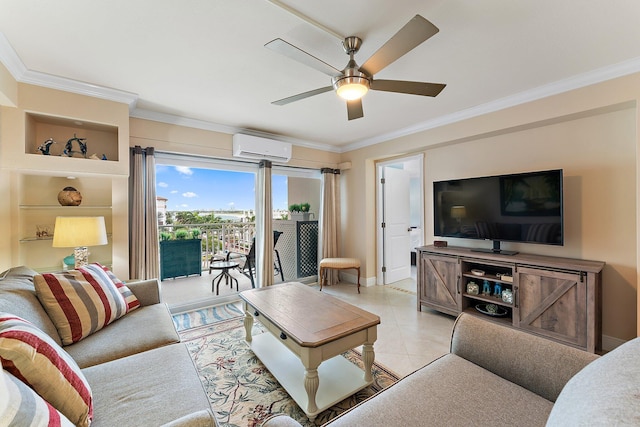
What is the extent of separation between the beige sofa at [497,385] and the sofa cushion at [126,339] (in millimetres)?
1179

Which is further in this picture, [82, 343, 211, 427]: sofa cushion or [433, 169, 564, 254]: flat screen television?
[433, 169, 564, 254]: flat screen television

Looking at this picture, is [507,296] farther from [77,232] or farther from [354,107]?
[77,232]

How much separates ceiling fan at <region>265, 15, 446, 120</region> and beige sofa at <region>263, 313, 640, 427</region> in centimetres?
151

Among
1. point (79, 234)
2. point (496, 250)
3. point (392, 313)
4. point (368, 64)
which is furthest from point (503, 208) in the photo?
point (79, 234)

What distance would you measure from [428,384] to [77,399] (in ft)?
4.81

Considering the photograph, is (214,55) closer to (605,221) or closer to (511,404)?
(511,404)

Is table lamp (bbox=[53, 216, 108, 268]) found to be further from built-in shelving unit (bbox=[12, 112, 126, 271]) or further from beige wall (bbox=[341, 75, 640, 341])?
beige wall (bbox=[341, 75, 640, 341])

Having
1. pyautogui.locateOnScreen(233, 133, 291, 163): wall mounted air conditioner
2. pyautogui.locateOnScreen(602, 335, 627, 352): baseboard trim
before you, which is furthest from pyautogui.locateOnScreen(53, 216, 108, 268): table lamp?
pyautogui.locateOnScreen(602, 335, 627, 352): baseboard trim

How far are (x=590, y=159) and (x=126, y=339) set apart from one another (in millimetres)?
4177

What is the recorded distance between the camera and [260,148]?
3695 millimetres

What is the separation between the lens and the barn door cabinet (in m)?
2.20

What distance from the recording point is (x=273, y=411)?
1695 mm

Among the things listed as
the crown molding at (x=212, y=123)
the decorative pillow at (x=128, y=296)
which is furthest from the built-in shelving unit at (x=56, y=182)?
the decorative pillow at (x=128, y=296)

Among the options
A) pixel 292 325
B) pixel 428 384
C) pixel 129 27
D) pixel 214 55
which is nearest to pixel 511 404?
pixel 428 384
